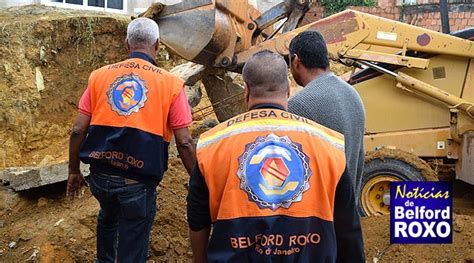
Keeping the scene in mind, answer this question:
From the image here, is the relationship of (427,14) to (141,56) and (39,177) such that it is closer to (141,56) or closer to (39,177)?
(39,177)

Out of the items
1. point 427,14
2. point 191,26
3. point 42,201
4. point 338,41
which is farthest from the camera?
point 427,14

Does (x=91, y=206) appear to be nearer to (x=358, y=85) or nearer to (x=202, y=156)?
(x=358, y=85)

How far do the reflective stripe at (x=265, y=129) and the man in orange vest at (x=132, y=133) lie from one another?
1477 millimetres

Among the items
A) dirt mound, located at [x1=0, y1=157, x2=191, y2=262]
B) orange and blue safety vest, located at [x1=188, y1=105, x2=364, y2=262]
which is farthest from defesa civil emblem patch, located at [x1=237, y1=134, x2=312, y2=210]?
dirt mound, located at [x1=0, y1=157, x2=191, y2=262]

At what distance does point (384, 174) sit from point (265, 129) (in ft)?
14.1

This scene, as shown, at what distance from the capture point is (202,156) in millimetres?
2312

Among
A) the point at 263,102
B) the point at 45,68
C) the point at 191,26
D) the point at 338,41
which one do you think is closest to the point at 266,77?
the point at 263,102

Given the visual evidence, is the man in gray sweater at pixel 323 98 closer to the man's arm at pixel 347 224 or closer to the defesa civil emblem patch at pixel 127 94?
the man's arm at pixel 347 224

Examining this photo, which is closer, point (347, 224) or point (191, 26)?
point (347, 224)

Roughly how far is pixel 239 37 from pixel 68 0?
229 inches

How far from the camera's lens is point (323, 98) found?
311 centimetres

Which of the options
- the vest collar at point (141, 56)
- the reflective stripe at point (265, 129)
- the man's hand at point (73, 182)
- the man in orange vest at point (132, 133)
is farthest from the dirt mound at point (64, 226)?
the reflective stripe at point (265, 129)

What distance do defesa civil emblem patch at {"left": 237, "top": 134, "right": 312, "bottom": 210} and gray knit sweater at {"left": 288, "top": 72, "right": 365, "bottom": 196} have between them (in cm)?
86

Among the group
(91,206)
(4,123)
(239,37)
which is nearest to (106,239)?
(91,206)
